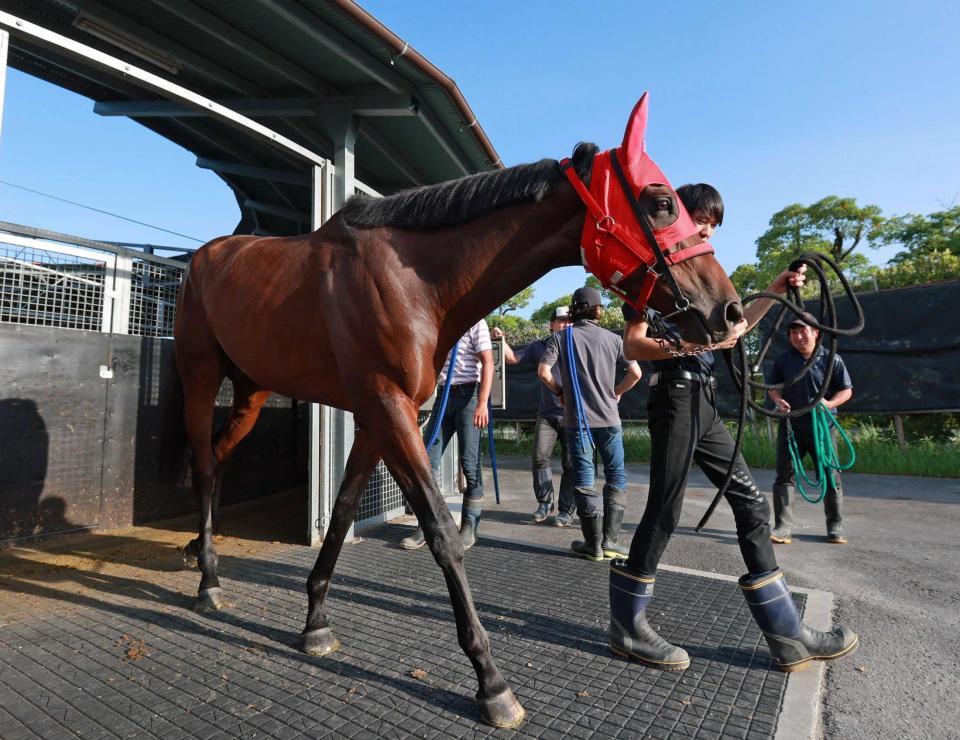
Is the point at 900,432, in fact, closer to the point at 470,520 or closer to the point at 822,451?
the point at 822,451

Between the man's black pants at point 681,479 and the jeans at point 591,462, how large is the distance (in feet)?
5.13

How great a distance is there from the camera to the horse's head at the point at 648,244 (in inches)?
70.7

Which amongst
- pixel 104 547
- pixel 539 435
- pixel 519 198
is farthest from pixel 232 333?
pixel 539 435

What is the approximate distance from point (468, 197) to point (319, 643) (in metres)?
2.06

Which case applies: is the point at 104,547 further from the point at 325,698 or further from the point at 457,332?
the point at 457,332

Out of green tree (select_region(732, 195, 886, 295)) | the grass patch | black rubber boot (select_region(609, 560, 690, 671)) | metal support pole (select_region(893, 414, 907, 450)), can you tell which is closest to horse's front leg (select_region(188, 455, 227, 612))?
black rubber boot (select_region(609, 560, 690, 671))

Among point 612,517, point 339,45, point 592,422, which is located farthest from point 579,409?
point 339,45

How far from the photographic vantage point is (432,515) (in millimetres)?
2076

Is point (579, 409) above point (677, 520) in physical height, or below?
above

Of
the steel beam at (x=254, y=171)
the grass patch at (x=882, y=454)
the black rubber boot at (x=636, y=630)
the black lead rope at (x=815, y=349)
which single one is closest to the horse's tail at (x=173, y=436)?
the steel beam at (x=254, y=171)

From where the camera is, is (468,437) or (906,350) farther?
(906,350)

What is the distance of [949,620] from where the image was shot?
9.30 ft

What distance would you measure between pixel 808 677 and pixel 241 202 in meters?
8.37

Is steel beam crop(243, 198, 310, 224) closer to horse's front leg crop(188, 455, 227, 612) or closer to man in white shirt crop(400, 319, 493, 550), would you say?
man in white shirt crop(400, 319, 493, 550)
